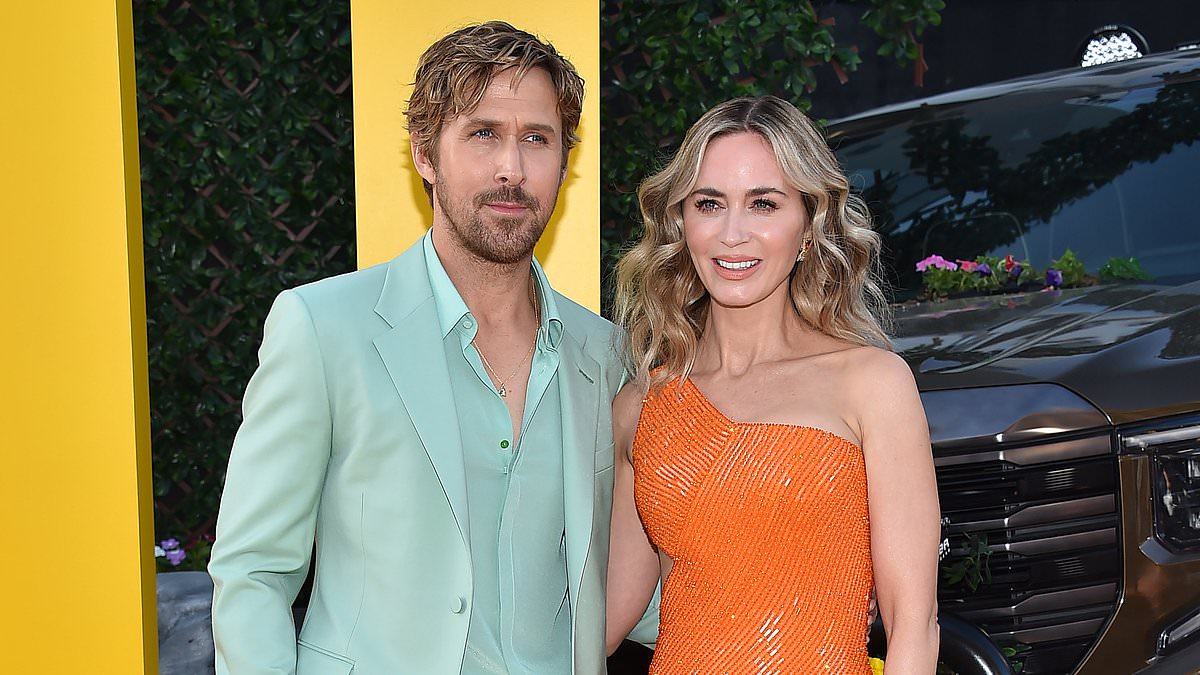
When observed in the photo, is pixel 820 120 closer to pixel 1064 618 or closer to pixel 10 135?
pixel 1064 618

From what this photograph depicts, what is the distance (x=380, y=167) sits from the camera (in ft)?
9.15

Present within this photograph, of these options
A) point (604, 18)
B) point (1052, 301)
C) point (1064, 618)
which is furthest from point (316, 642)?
point (604, 18)

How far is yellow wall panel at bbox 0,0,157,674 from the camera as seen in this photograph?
2.51 metres

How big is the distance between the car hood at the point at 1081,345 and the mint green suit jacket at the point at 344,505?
5.24ft

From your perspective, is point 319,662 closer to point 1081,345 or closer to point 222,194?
point 1081,345

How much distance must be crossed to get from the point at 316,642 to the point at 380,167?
1353 millimetres

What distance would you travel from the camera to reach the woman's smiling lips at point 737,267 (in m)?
2.16

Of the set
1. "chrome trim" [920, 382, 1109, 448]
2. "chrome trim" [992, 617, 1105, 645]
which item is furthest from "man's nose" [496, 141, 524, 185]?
"chrome trim" [992, 617, 1105, 645]

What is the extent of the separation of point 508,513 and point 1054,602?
1.67 m

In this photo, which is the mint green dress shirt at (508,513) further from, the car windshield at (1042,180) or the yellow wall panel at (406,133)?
the car windshield at (1042,180)

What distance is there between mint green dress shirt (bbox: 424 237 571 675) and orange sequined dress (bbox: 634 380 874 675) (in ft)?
0.89

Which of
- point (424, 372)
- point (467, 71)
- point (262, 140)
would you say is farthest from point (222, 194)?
point (424, 372)

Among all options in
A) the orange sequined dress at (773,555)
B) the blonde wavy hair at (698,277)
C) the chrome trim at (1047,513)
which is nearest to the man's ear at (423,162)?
the blonde wavy hair at (698,277)

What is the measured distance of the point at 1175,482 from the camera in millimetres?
2693
